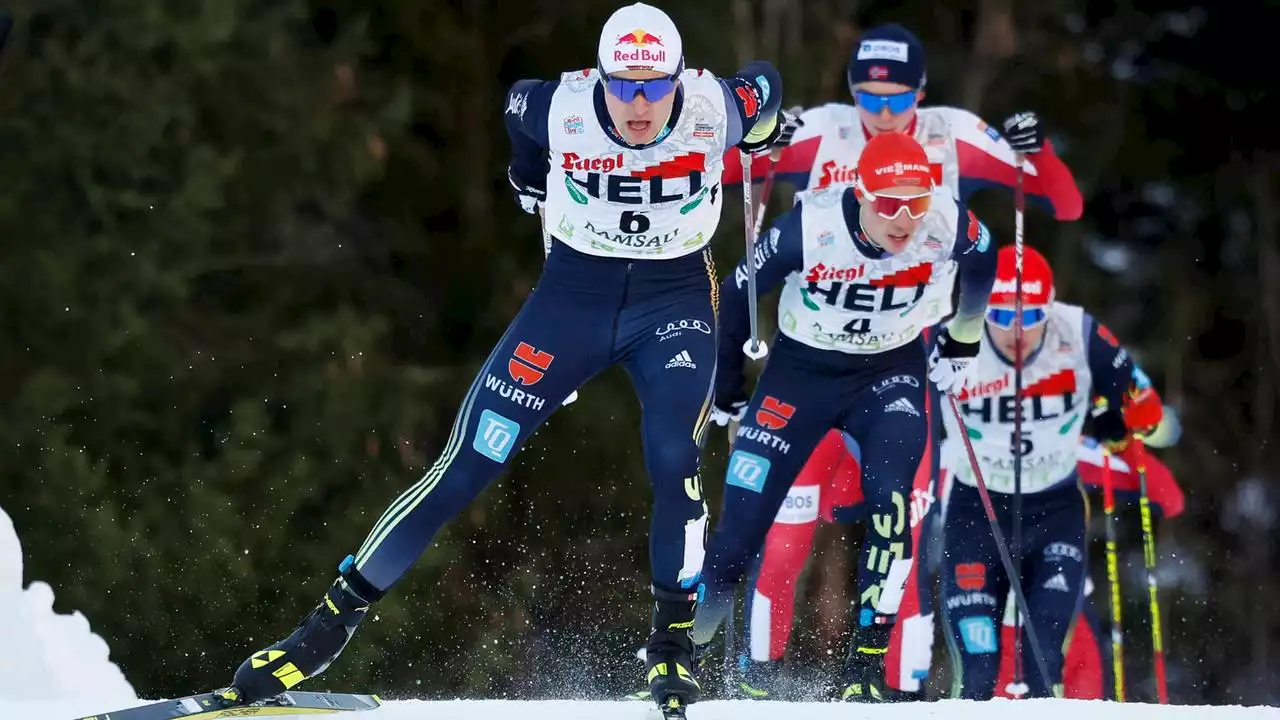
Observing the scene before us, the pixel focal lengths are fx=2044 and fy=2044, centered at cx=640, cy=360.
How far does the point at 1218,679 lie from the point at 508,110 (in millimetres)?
10804

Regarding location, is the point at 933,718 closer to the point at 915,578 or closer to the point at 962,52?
the point at 915,578

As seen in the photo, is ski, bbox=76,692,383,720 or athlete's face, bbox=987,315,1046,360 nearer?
ski, bbox=76,692,383,720

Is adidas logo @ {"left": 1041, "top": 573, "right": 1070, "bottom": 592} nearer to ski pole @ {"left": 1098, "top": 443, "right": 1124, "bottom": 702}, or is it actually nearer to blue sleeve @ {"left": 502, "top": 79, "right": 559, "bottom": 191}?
ski pole @ {"left": 1098, "top": 443, "right": 1124, "bottom": 702}

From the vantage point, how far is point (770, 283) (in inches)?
269

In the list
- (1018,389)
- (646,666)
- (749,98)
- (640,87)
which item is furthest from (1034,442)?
(640,87)

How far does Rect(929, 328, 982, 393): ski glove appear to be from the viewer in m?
7.04

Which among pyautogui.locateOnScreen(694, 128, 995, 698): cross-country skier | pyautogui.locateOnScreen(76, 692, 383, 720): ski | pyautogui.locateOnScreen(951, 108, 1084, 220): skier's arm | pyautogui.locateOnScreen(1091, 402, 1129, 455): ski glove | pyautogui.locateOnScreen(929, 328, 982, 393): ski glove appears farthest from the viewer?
pyautogui.locateOnScreen(1091, 402, 1129, 455): ski glove

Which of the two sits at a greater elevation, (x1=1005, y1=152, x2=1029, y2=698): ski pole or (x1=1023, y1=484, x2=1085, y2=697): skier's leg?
(x1=1005, y1=152, x2=1029, y2=698): ski pole

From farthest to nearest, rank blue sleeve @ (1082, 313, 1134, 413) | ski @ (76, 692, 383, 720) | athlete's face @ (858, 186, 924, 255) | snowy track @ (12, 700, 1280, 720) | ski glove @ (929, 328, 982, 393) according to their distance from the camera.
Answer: blue sleeve @ (1082, 313, 1134, 413)
ski glove @ (929, 328, 982, 393)
athlete's face @ (858, 186, 924, 255)
snowy track @ (12, 700, 1280, 720)
ski @ (76, 692, 383, 720)

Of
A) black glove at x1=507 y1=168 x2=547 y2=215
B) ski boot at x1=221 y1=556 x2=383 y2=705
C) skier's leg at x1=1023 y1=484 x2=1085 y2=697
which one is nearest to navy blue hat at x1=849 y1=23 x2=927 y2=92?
skier's leg at x1=1023 y1=484 x2=1085 y2=697

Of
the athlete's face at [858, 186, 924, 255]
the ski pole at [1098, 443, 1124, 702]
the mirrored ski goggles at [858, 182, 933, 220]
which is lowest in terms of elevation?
the ski pole at [1098, 443, 1124, 702]

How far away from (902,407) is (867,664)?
839mm

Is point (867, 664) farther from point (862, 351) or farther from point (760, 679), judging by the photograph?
point (862, 351)

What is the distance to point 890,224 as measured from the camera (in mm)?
6441
